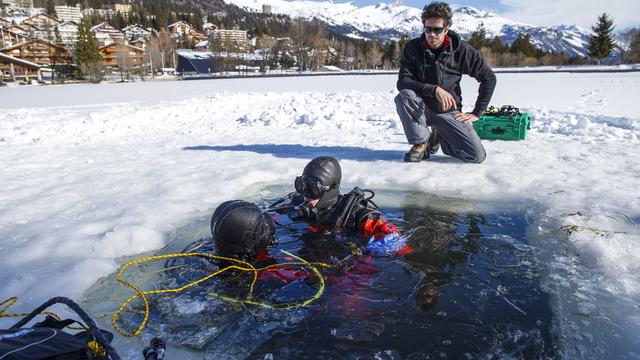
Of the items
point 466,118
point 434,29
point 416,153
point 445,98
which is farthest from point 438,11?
point 416,153

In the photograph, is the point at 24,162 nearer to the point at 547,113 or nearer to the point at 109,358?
the point at 109,358

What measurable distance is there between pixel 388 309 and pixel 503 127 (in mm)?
5992

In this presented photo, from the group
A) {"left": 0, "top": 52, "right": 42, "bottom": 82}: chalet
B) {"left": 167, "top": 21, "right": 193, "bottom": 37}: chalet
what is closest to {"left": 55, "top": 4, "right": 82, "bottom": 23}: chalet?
{"left": 167, "top": 21, "right": 193, "bottom": 37}: chalet

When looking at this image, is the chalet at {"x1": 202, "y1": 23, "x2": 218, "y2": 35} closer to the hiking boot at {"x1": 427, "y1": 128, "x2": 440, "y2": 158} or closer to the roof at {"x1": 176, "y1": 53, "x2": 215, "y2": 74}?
the roof at {"x1": 176, "y1": 53, "x2": 215, "y2": 74}

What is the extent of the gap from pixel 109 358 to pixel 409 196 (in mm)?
3927

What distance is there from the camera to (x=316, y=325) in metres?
2.57

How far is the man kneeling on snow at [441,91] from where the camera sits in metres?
5.90

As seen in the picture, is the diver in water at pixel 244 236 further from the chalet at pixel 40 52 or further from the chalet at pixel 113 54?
the chalet at pixel 113 54

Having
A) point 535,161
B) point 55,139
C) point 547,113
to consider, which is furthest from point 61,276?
point 547,113

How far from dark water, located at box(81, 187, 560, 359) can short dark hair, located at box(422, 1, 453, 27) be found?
9.82 ft

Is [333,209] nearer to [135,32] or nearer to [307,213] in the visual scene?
[307,213]

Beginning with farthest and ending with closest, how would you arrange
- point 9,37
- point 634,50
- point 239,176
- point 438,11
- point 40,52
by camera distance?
point 9,37, point 40,52, point 634,50, point 239,176, point 438,11

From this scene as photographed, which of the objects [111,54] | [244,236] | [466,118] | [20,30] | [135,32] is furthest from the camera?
[135,32]

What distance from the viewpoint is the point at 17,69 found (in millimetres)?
58844
